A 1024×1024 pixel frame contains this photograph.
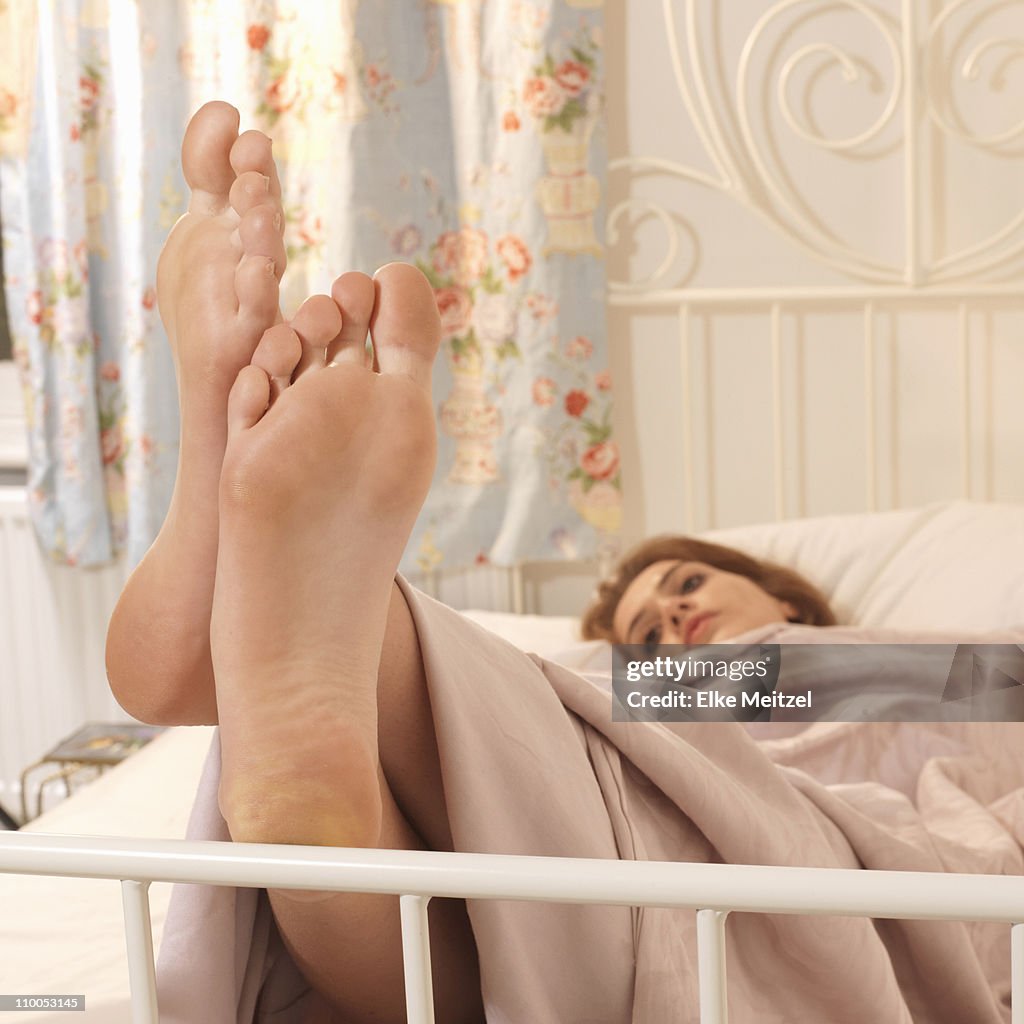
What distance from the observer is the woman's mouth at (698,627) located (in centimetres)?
136

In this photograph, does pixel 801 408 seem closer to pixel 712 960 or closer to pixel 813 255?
pixel 813 255

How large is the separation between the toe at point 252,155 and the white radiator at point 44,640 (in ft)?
4.36

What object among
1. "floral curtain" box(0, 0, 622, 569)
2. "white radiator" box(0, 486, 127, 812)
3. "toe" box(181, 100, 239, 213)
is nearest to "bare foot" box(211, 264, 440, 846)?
"toe" box(181, 100, 239, 213)

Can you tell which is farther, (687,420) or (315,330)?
(687,420)

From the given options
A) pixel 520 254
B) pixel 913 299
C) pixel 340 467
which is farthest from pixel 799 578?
pixel 340 467

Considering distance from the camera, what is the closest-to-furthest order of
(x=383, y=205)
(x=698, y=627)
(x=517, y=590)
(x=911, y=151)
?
1. (x=698, y=627)
2. (x=911, y=151)
3. (x=383, y=205)
4. (x=517, y=590)

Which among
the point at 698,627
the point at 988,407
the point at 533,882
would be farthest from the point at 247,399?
the point at 988,407

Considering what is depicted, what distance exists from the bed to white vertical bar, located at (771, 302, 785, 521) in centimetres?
15

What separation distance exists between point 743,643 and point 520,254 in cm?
64

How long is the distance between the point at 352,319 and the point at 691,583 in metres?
0.87

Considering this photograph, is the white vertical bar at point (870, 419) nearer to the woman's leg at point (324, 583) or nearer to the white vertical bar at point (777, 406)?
the white vertical bar at point (777, 406)

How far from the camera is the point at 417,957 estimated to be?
54cm

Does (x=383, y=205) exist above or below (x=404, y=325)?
above

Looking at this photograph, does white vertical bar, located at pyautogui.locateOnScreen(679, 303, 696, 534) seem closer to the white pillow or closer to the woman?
the white pillow
